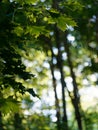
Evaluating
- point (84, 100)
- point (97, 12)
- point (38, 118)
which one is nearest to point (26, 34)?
point (97, 12)

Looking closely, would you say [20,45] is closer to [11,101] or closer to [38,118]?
[11,101]

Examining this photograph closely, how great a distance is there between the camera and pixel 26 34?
208 inches

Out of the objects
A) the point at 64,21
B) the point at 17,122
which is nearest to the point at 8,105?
the point at 64,21

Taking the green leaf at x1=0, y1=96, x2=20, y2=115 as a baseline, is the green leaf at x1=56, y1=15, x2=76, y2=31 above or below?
above

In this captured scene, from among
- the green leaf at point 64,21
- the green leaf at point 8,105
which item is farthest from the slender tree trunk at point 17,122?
the green leaf at point 64,21

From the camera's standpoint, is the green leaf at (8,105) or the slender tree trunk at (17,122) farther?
the slender tree trunk at (17,122)

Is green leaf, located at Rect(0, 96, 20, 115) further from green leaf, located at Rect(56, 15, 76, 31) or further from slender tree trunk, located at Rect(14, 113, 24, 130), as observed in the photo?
slender tree trunk, located at Rect(14, 113, 24, 130)

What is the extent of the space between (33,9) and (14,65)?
74cm

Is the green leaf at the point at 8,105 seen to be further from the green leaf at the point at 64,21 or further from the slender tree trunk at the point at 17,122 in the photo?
the slender tree trunk at the point at 17,122

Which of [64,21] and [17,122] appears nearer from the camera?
[64,21]

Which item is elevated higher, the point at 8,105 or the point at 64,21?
the point at 64,21

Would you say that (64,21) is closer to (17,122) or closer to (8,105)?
(8,105)

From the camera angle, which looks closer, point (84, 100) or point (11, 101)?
point (11, 101)

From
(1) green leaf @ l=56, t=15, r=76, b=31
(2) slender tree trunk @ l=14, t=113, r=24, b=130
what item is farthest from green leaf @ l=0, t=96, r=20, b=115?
(2) slender tree trunk @ l=14, t=113, r=24, b=130
